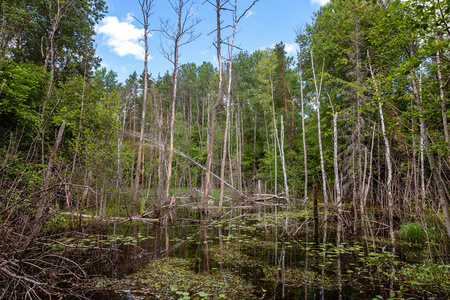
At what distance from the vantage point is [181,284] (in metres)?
4.18

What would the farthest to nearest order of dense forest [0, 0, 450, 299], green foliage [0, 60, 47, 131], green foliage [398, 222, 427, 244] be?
green foliage [0, 60, 47, 131]
green foliage [398, 222, 427, 244]
dense forest [0, 0, 450, 299]

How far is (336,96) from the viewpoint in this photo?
55.3 feet

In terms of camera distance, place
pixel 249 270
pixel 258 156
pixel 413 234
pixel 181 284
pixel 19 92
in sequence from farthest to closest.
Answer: pixel 258 156
pixel 19 92
pixel 413 234
pixel 249 270
pixel 181 284

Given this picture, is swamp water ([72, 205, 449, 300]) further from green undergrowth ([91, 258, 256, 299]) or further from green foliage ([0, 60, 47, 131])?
green foliage ([0, 60, 47, 131])

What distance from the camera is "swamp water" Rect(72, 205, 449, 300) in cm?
387

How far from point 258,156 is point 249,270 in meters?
21.0

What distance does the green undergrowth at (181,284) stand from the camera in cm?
379

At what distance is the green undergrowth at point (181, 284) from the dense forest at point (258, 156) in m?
0.08

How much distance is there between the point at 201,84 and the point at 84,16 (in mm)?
19591

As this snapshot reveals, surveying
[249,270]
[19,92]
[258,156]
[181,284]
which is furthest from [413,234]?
[258,156]

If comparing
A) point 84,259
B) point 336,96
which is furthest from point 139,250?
point 336,96

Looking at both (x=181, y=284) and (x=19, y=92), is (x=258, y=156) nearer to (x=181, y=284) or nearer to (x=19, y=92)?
(x=19, y=92)

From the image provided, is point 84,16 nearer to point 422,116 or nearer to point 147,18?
point 147,18

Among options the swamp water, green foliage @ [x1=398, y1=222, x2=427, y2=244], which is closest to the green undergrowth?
the swamp water
